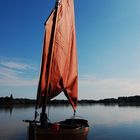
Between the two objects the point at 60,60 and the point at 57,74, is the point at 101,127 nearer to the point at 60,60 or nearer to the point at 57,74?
the point at 60,60

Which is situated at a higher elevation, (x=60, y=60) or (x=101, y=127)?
(x=60, y=60)

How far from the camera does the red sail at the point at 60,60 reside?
22516 millimetres

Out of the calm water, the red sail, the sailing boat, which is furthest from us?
the calm water

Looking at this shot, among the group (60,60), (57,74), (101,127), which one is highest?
(60,60)

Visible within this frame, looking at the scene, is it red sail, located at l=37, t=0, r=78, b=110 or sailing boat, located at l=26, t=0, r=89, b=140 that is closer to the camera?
sailing boat, located at l=26, t=0, r=89, b=140

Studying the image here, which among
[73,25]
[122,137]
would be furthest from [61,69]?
[122,137]

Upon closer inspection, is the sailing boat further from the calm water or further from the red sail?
the calm water

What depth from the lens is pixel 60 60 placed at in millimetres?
24047

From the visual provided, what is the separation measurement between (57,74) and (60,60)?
1.48 metres

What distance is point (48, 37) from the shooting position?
23.6 metres

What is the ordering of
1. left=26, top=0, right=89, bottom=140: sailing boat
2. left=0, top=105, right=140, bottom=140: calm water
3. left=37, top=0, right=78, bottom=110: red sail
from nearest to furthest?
1. left=26, top=0, right=89, bottom=140: sailing boat
2. left=37, top=0, right=78, bottom=110: red sail
3. left=0, top=105, right=140, bottom=140: calm water

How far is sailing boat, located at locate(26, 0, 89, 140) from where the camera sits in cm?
2106

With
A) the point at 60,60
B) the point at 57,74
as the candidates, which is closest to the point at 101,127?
the point at 60,60

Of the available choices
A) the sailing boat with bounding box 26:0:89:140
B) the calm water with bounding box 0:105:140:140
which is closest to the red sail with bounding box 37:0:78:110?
the sailing boat with bounding box 26:0:89:140
